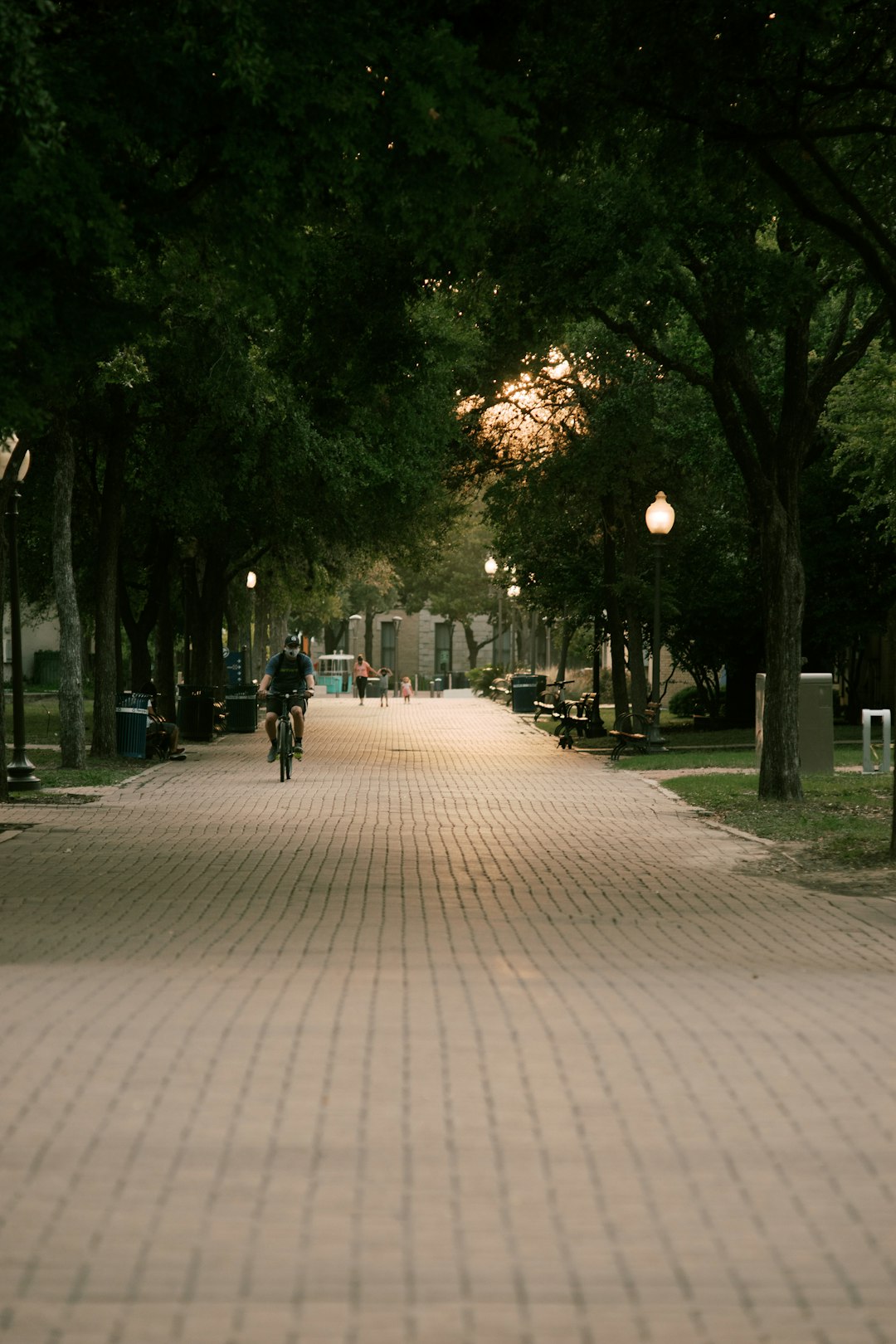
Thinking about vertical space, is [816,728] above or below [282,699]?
below

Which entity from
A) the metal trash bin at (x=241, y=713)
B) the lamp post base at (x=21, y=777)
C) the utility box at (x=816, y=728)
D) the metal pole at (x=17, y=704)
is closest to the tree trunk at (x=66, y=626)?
the metal pole at (x=17, y=704)

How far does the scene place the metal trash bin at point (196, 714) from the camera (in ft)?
105

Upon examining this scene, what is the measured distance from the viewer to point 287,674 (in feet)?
72.4

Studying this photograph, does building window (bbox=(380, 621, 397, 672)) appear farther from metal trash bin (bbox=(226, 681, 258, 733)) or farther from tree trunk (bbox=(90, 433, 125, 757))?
tree trunk (bbox=(90, 433, 125, 757))

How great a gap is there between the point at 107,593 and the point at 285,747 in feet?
14.5

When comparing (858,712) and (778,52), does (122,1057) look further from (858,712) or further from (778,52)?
(858,712)

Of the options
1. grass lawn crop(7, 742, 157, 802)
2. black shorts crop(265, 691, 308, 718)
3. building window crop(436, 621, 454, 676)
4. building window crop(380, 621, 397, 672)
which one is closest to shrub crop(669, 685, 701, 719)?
grass lawn crop(7, 742, 157, 802)

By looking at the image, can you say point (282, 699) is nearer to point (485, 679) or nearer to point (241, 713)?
point (241, 713)

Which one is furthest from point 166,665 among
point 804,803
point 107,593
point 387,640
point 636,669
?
point 387,640

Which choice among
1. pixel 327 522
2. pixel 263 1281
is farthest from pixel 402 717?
pixel 263 1281

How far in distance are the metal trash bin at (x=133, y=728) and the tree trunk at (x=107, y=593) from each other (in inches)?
6.8

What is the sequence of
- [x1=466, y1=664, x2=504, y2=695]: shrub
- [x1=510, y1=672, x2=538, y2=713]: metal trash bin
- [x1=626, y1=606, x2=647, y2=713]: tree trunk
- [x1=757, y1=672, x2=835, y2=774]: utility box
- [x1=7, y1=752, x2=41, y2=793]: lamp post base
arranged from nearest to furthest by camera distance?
1. [x1=7, y1=752, x2=41, y2=793]: lamp post base
2. [x1=757, y1=672, x2=835, y2=774]: utility box
3. [x1=626, y1=606, x2=647, y2=713]: tree trunk
4. [x1=510, y1=672, x2=538, y2=713]: metal trash bin
5. [x1=466, y1=664, x2=504, y2=695]: shrub

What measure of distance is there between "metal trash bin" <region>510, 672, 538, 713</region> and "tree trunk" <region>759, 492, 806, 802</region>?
28618 mm

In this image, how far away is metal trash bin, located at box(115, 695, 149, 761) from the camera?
83.0ft
